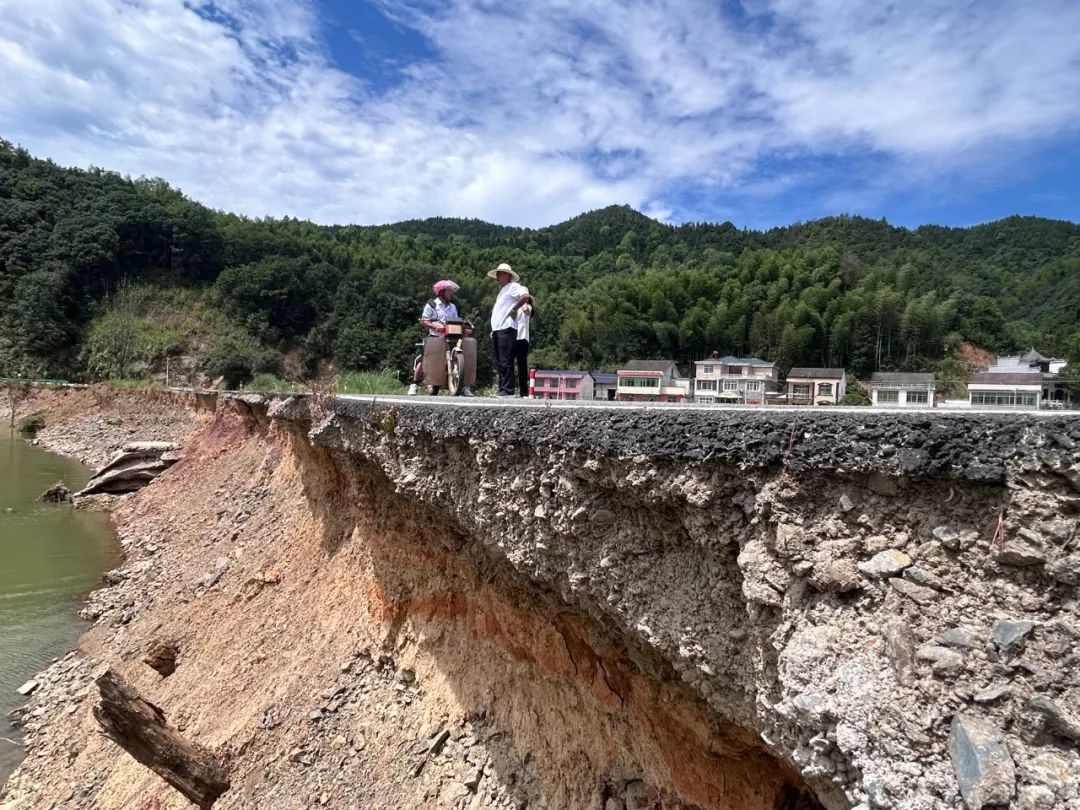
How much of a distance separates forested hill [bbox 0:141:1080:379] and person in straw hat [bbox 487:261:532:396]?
1324 inches

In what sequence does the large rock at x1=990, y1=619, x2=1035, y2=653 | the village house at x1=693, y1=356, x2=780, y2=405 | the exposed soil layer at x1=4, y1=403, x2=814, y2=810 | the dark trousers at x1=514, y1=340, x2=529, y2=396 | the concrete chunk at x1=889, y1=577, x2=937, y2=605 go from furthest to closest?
the village house at x1=693, y1=356, x2=780, y2=405, the dark trousers at x1=514, y1=340, x2=529, y2=396, the exposed soil layer at x1=4, y1=403, x2=814, y2=810, the concrete chunk at x1=889, y1=577, x2=937, y2=605, the large rock at x1=990, y1=619, x2=1035, y2=653

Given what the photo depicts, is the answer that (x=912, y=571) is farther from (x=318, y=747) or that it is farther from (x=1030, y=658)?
(x=318, y=747)

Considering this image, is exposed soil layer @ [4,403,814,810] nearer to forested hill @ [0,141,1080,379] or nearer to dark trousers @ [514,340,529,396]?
dark trousers @ [514,340,529,396]

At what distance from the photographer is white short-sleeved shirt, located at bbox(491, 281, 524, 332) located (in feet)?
21.0

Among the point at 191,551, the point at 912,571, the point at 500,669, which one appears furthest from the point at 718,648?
the point at 191,551

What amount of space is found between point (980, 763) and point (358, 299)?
7046 cm

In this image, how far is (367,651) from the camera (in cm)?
543

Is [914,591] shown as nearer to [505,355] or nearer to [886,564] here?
[886,564]

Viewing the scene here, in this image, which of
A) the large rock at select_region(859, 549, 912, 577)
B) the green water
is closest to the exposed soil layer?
the green water

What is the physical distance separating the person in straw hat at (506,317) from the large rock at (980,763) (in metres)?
5.40

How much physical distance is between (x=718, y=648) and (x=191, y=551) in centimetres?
1182

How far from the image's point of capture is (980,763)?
1353 mm

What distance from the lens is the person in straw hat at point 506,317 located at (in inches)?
252

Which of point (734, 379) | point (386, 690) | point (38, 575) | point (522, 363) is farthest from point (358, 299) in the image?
point (386, 690)
